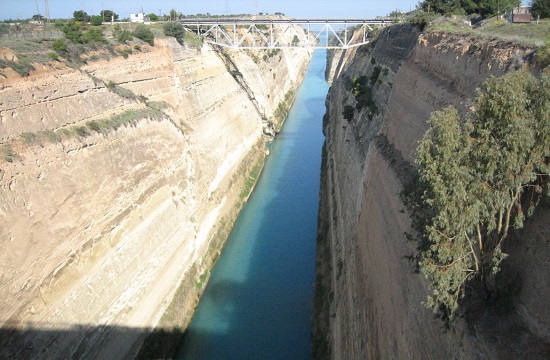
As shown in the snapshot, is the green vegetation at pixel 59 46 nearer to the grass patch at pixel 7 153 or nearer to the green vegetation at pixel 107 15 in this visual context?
the grass patch at pixel 7 153

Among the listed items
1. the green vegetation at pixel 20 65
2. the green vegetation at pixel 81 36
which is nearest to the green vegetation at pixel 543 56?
the green vegetation at pixel 20 65

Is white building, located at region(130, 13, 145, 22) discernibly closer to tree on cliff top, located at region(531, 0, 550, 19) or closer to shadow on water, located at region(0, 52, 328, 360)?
shadow on water, located at region(0, 52, 328, 360)

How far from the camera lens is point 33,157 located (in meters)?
9.48

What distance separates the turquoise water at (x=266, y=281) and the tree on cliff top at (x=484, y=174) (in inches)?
293

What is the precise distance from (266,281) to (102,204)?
568 cm

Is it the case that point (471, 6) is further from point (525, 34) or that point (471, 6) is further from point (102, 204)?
point (102, 204)

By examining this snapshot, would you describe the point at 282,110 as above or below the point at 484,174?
below

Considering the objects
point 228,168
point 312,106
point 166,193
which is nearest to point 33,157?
point 166,193

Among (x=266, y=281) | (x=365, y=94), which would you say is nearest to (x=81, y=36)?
(x=266, y=281)

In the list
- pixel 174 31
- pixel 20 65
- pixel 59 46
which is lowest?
pixel 20 65

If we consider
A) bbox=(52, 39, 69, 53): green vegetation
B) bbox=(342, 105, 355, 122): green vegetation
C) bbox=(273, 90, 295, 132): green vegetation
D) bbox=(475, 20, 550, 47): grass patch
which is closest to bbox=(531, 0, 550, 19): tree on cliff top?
bbox=(475, 20, 550, 47): grass patch

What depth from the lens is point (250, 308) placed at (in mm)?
13258

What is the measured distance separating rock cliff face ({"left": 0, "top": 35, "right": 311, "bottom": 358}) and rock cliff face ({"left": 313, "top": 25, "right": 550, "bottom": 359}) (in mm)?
4393

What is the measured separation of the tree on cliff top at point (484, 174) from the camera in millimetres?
4246
